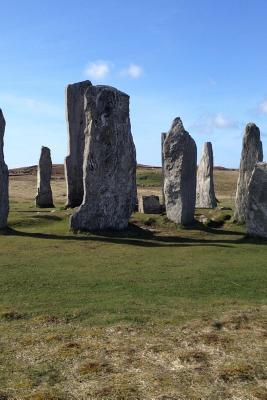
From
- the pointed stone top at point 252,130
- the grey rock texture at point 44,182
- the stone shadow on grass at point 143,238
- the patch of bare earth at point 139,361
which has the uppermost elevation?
the pointed stone top at point 252,130

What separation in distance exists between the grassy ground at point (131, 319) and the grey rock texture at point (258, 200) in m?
0.90

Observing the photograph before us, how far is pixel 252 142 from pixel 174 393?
20262 millimetres

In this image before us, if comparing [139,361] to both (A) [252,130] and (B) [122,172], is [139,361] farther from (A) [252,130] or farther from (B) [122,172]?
(A) [252,130]

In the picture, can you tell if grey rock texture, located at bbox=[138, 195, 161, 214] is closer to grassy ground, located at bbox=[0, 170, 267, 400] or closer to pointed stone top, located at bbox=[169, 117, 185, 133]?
pointed stone top, located at bbox=[169, 117, 185, 133]

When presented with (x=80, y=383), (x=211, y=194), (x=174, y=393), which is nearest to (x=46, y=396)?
(x=80, y=383)

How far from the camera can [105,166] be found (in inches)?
950

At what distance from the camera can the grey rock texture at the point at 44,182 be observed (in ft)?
119

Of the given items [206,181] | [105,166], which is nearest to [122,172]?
[105,166]

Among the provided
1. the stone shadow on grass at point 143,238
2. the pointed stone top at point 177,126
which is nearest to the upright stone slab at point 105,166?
the stone shadow on grass at point 143,238

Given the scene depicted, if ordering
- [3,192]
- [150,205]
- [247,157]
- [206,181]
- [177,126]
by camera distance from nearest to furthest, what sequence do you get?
[3,192] < [247,157] < [177,126] < [150,205] < [206,181]

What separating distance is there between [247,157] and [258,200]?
4.61m

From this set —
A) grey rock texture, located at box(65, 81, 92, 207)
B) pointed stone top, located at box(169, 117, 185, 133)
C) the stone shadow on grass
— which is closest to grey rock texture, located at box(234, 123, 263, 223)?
the stone shadow on grass

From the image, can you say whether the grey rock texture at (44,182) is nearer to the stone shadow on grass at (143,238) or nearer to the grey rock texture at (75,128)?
the grey rock texture at (75,128)

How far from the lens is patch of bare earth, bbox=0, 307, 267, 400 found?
8094mm
